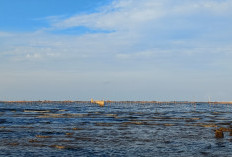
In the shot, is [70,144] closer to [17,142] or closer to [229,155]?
[17,142]

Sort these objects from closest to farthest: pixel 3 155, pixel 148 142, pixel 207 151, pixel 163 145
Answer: pixel 3 155, pixel 207 151, pixel 163 145, pixel 148 142

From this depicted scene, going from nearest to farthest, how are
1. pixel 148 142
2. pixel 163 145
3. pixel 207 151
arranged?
pixel 207 151 < pixel 163 145 < pixel 148 142

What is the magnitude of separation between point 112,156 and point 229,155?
28.0ft

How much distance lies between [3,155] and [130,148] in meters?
9.81

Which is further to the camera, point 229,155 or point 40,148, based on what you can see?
point 40,148

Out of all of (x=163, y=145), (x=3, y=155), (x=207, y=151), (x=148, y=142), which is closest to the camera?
(x=3, y=155)

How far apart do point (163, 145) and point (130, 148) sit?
3.40 meters

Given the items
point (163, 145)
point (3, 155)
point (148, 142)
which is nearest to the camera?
point (3, 155)

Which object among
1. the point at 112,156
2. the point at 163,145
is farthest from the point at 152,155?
the point at 163,145

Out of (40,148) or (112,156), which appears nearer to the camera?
(112,156)

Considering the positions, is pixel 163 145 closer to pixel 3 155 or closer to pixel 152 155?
pixel 152 155

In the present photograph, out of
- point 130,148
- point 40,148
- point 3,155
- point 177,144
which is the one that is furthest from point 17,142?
point 177,144

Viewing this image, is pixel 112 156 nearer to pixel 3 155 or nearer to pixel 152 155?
pixel 152 155

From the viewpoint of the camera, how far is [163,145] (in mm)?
25266
